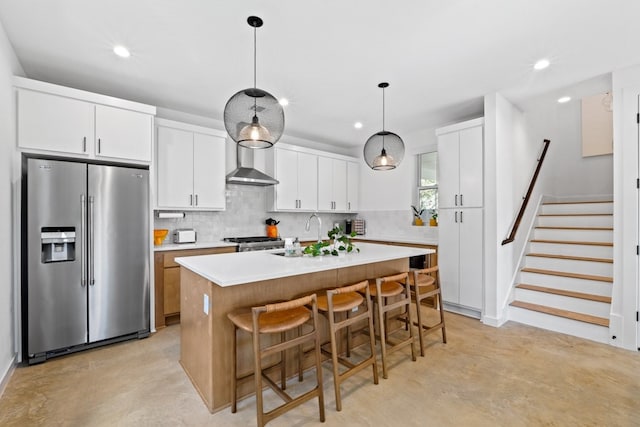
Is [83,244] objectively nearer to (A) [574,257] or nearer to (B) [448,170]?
(B) [448,170]

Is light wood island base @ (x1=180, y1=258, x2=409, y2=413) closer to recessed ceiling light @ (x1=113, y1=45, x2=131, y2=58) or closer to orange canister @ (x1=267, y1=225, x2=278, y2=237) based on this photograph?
recessed ceiling light @ (x1=113, y1=45, x2=131, y2=58)

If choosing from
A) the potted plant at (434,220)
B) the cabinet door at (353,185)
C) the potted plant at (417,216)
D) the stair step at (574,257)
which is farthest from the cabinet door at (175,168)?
the stair step at (574,257)

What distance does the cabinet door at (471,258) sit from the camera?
146 inches

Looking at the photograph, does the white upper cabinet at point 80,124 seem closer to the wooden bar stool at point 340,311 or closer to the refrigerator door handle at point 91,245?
the refrigerator door handle at point 91,245

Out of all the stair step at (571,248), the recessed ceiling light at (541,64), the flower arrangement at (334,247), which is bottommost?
the stair step at (571,248)

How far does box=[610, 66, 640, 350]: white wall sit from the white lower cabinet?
1.18 m

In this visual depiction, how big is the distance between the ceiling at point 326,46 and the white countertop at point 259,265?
5.74 feet

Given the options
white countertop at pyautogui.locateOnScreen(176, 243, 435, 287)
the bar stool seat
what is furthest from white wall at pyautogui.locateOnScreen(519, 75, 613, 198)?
the bar stool seat

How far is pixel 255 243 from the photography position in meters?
4.06

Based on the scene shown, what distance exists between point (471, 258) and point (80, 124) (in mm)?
4480

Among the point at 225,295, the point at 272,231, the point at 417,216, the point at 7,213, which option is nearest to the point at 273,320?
the point at 225,295

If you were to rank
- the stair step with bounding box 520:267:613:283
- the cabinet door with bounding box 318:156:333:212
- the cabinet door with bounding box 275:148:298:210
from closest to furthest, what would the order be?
the stair step with bounding box 520:267:613:283 < the cabinet door with bounding box 275:148:298:210 < the cabinet door with bounding box 318:156:333:212

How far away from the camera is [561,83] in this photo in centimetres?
314

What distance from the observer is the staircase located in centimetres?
318
